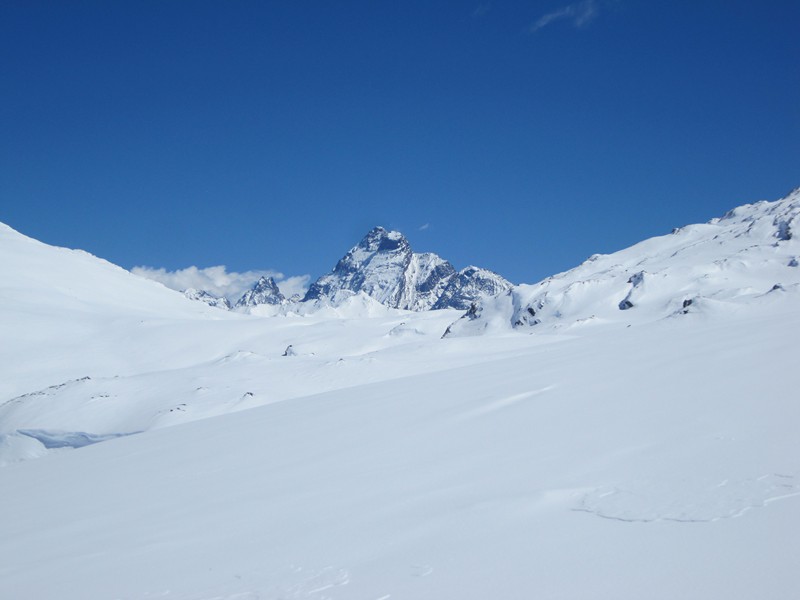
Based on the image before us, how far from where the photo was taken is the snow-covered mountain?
4559 centimetres

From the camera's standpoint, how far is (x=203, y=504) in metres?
6.62

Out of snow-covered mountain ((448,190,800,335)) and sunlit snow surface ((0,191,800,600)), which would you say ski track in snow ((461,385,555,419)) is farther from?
snow-covered mountain ((448,190,800,335))

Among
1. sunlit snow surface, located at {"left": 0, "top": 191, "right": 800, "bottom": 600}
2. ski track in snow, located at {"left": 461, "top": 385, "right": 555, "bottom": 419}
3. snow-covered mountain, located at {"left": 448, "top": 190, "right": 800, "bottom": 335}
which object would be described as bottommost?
sunlit snow surface, located at {"left": 0, "top": 191, "right": 800, "bottom": 600}

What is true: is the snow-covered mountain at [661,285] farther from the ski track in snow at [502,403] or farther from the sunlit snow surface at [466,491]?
the ski track in snow at [502,403]

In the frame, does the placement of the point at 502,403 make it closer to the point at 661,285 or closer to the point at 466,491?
the point at 466,491

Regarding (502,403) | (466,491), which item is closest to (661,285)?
(502,403)

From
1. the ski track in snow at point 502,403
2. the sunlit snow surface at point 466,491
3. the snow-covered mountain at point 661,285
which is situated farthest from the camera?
the snow-covered mountain at point 661,285

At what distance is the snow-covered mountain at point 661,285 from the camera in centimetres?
4559

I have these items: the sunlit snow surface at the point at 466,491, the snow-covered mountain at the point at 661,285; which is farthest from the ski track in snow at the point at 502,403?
the snow-covered mountain at the point at 661,285

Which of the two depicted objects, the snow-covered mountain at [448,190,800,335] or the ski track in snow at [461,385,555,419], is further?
the snow-covered mountain at [448,190,800,335]

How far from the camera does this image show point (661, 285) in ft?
162

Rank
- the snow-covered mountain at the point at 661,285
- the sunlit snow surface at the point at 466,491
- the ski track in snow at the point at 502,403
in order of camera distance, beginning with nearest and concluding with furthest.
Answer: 1. the sunlit snow surface at the point at 466,491
2. the ski track in snow at the point at 502,403
3. the snow-covered mountain at the point at 661,285

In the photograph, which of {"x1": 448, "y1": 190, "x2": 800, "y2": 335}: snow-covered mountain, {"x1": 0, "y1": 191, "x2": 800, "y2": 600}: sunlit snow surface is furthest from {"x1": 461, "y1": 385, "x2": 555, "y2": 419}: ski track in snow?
{"x1": 448, "y1": 190, "x2": 800, "y2": 335}: snow-covered mountain

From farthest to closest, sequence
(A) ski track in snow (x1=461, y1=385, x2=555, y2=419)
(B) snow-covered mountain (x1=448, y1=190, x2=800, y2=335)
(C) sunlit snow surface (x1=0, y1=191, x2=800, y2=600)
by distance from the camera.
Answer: (B) snow-covered mountain (x1=448, y1=190, x2=800, y2=335) → (A) ski track in snow (x1=461, y1=385, x2=555, y2=419) → (C) sunlit snow surface (x1=0, y1=191, x2=800, y2=600)
